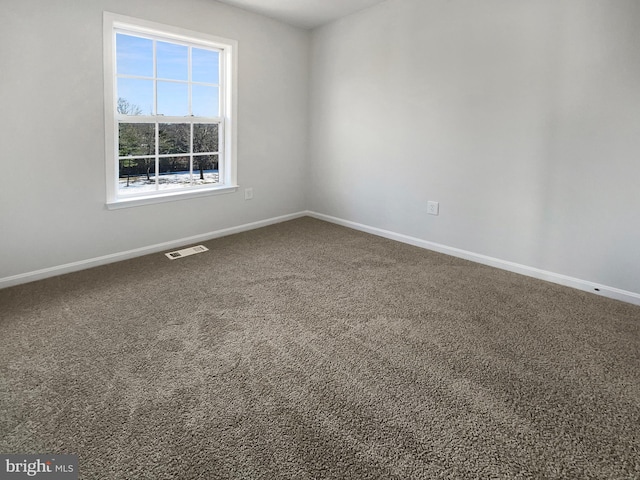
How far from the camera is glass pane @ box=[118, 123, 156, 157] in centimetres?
359

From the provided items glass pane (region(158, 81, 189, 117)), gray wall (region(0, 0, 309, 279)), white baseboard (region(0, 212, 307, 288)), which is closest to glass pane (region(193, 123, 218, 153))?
glass pane (region(158, 81, 189, 117))

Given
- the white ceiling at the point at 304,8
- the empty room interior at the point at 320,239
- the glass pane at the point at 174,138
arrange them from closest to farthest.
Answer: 1. the empty room interior at the point at 320,239
2. the glass pane at the point at 174,138
3. the white ceiling at the point at 304,8

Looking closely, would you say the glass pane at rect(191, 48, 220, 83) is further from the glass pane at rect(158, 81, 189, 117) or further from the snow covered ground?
the snow covered ground

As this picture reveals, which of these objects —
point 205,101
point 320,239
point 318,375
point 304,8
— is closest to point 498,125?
point 320,239

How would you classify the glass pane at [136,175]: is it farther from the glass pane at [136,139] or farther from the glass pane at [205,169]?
the glass pane at [205,169]

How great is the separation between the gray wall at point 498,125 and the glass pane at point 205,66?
1280 mm

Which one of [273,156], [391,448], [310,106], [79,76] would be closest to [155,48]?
[79,76]

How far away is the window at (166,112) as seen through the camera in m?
3.47

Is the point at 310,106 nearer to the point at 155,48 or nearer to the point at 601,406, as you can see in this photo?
the point at 155,48

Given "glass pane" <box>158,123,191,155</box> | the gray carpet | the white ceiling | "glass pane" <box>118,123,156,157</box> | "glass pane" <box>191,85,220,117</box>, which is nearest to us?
the gray carpet

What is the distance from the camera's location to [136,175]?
148 inches

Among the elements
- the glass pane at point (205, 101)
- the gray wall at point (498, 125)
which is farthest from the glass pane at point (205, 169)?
the gray wall at point (498, 125)

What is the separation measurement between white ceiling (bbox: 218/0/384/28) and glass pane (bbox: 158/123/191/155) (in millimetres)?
1254

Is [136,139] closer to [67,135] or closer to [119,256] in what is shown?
[67,135]
